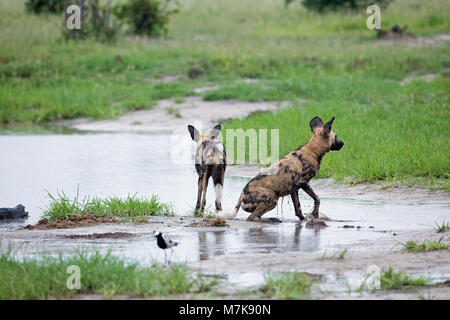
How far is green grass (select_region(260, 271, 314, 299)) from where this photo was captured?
5.16 meters

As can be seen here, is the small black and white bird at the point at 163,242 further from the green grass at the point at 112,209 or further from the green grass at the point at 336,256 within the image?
the green grass at the point at 112,209

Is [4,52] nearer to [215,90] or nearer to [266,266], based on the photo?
[215,90]

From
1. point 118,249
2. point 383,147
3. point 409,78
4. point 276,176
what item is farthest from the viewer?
point 409,78

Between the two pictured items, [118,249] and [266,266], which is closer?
[266,266]

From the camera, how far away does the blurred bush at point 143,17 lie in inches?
986

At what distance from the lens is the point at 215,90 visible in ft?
57.0

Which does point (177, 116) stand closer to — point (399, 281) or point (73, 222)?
point (73, 222)

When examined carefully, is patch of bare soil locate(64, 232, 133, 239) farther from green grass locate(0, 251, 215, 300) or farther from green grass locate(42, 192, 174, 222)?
green grass locate(0, 251, 215, 300)

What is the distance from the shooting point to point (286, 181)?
8289mm

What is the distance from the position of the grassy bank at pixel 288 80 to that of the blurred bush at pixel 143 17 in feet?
2.09

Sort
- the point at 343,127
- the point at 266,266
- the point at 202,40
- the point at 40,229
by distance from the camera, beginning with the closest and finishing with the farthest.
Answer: the point at 266,266
the point at 40,229
the point at 343,127
the point at 202,40

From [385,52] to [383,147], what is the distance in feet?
36.6

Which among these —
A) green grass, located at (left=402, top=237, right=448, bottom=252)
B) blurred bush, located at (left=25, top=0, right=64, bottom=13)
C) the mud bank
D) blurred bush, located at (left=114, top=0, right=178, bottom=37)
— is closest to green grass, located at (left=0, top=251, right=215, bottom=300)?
the mud bank

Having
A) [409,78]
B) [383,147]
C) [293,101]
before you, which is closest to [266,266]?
[383,147]
